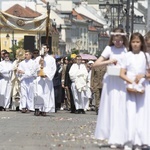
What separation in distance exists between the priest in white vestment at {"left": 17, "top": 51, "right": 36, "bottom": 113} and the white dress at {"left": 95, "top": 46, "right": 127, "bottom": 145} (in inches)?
481

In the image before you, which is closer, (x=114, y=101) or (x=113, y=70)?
(x=113, y=70)

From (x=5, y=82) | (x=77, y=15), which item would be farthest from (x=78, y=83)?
(x=77, y=15)

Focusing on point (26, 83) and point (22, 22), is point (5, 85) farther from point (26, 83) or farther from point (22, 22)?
point (22, 22)

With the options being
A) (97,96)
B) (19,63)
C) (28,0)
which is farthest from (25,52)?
(28,0)

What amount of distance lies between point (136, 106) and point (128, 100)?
16cm

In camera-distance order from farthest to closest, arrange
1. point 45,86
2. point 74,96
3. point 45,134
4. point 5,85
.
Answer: point 5,85
point 74,96
point 45,86
point 45,134

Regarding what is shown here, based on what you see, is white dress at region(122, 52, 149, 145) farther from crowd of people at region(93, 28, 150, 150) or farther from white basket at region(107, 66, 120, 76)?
white basket at region(107, 66, 120, 76)

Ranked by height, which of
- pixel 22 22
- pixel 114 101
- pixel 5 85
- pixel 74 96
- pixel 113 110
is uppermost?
pixel 22 22

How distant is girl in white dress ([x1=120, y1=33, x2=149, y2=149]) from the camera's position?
14867 millimetres

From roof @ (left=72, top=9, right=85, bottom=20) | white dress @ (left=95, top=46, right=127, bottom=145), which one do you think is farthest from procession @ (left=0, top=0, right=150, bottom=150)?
roof @ (left=72, top=9, right=85, bottom=20)

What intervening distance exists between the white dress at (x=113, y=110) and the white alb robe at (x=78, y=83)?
14162 millimetres

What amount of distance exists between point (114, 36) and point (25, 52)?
42.7 ft

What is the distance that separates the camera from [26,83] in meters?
28.1

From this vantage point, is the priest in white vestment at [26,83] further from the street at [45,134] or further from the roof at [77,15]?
the roof at [77,15]
